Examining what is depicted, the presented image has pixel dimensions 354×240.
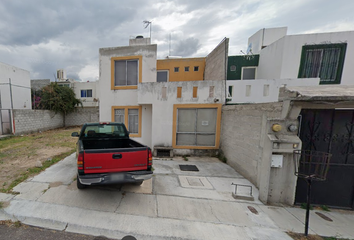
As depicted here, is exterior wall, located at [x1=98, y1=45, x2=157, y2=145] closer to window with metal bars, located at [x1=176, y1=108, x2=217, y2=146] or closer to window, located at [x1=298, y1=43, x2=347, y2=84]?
window with metal bars, located at [x1=176, y1=108, x2=217, y2=146]

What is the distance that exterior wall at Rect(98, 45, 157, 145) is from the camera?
6.91 m

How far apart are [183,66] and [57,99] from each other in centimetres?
1464

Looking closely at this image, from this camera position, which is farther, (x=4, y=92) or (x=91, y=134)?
(x=4, y=92)

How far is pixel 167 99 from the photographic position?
639 centimetres

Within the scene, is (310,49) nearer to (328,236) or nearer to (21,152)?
(328,236)

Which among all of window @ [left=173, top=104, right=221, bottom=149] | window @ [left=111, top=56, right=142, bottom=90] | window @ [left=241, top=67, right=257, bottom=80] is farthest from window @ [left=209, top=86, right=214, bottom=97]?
window @ [left=241, top=67, right=257, bottom=80]

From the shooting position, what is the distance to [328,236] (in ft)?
8.02

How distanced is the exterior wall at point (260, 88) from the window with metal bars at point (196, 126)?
153 centimetres

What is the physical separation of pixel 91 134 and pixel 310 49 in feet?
41.4

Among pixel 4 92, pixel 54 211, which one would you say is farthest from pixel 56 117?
pixel 54 211

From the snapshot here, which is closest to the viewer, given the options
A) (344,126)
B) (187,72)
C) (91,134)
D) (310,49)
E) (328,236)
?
(328,236)

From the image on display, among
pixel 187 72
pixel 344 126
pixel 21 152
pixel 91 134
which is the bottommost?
pixel 21 152

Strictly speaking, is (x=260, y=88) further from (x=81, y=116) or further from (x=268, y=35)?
(x=81, y=116)

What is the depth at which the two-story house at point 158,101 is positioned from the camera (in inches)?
249
